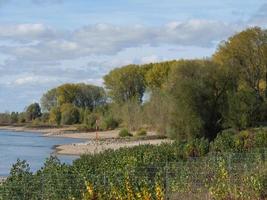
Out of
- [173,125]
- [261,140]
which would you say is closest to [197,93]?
[173,125]

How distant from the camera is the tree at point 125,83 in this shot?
119 metres

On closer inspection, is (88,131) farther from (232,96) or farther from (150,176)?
(150,176)

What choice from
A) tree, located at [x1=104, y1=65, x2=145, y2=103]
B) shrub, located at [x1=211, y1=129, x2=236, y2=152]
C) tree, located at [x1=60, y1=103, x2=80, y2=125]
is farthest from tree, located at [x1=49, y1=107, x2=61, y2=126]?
shrub, located at [x1=211, y1=129, x2=236, y2=152]

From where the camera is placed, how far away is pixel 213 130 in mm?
63000

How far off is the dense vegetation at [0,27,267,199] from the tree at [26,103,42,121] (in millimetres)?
277

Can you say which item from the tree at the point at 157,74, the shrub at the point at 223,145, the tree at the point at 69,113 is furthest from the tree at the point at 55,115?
the shrub at the point at 223,145

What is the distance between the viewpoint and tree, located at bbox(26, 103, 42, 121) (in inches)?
6865

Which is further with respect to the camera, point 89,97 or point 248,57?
point 89,97

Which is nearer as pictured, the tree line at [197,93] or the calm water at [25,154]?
the calm water at [25,154]

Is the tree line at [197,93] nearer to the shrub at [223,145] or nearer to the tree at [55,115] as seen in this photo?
the tree at [55,115]

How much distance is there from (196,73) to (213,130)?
22.6 feet

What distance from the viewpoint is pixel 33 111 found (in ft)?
578

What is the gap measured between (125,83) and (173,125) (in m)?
59.0

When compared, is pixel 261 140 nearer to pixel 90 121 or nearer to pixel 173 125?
pixel 173 125
